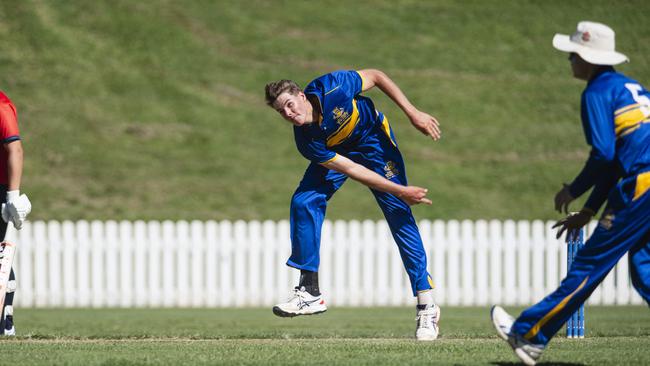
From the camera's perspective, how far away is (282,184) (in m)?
19.8

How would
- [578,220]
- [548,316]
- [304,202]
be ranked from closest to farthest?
[548,316]
[578,220]
[304,202]

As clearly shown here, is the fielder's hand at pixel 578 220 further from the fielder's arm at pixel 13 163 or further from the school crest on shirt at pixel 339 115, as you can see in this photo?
the fielder's arm at pixel 13 163

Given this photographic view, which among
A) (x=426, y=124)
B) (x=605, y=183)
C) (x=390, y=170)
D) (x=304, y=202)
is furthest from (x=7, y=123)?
(x=605, y=183)

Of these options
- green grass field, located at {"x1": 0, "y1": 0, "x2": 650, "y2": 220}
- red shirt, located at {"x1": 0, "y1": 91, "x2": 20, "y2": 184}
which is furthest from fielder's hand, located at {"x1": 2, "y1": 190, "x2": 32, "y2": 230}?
green grass field, located at {"x1": 0, "y1": 0, "x2": 650, "y2": 220}

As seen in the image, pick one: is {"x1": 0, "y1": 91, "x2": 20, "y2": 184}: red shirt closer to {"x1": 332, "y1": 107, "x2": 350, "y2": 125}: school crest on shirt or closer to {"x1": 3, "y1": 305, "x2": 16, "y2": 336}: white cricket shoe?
{"x1": 3, "y1": 305, "x2": 16, "y2": 336}: white cricket shoe

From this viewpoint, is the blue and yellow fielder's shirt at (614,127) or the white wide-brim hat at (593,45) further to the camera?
the white wide-brim hat at (593,45)

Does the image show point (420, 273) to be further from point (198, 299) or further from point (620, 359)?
point (198, 299)

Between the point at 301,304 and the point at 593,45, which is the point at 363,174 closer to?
the point at 301,304

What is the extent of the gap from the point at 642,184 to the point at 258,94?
19.0 metres

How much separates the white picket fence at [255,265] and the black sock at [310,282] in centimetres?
731

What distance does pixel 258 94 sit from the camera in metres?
23.6

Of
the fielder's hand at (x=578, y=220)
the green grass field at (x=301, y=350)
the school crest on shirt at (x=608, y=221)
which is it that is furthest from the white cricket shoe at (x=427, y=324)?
the school crest on shirt at (x=608, y=221)

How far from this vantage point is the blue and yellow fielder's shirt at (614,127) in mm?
4844

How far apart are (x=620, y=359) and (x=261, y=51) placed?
20.9m
